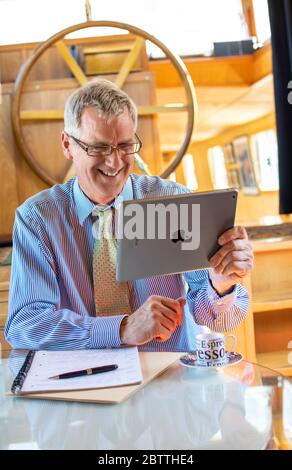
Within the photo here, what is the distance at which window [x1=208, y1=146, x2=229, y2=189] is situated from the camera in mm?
10156

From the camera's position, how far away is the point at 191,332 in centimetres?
A: 160

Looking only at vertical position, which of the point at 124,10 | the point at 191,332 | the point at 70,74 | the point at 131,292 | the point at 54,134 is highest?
the point at 124,10

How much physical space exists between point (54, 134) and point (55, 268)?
143 centimetres

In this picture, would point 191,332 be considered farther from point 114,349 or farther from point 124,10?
point 124,10

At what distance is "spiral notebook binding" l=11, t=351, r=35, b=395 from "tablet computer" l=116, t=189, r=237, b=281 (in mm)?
228

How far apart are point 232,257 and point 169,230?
0.17m

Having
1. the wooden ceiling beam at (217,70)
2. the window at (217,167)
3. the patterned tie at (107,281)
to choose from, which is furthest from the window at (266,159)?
the patterned tie at (107,281)

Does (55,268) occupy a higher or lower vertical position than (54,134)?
lower

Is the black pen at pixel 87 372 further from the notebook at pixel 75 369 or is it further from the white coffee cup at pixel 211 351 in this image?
the white coffee cup at pixel 211 351

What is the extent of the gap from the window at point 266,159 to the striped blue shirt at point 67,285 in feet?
19.6

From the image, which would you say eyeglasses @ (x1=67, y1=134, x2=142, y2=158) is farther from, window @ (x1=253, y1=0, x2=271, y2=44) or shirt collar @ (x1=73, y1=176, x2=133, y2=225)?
window @ (x1=253, y1=0, x2=271, y2=44)
